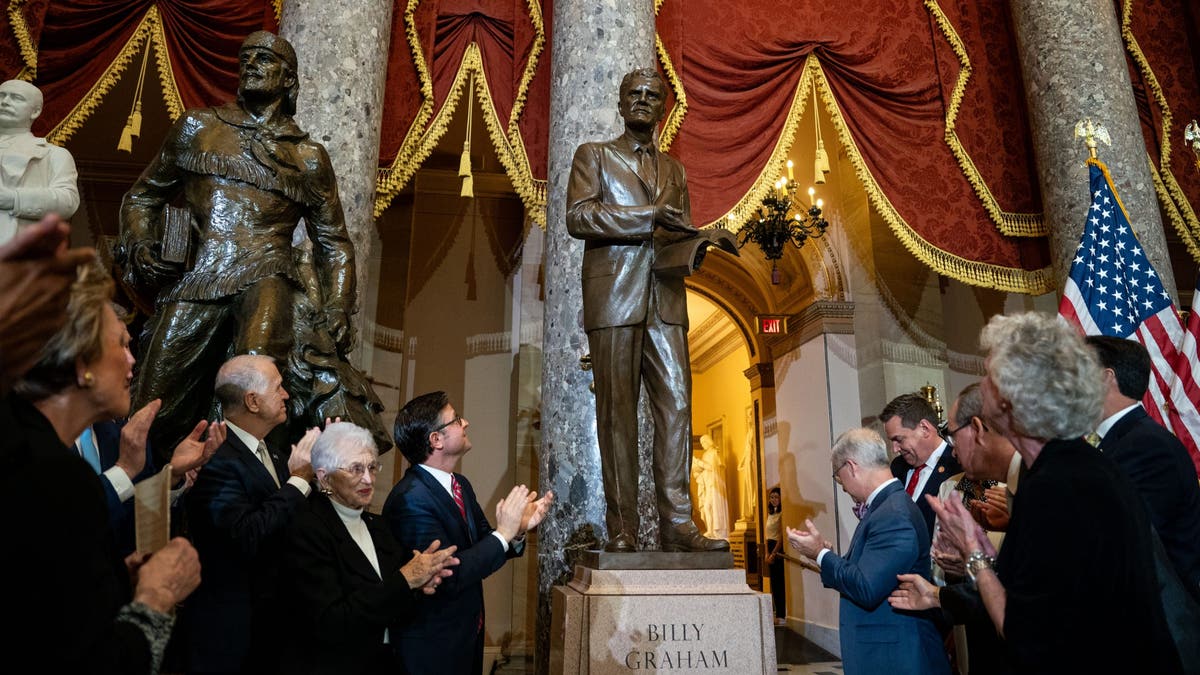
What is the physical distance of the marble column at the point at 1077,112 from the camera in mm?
5699

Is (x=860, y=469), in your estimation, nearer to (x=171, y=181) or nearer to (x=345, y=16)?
(x=171, y=181)

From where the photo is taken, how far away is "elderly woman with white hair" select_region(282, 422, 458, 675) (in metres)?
2.18

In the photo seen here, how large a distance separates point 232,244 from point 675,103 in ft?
11.4

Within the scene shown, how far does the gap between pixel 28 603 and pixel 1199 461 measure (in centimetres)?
525

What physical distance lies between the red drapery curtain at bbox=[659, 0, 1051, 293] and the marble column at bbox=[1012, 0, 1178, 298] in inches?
13.9

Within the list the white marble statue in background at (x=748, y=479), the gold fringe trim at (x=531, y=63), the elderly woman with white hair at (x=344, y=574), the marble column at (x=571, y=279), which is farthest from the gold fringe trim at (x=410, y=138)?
the white marble statue in background at (x=748, y=479)

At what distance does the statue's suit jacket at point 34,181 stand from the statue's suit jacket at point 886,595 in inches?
129

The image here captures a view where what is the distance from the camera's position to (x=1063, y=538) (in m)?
1.61

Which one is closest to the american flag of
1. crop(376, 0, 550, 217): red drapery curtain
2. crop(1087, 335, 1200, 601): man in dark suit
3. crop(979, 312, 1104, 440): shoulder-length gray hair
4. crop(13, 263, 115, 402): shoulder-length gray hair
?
crop(1087, 335, 1200, 601): man in dark suit

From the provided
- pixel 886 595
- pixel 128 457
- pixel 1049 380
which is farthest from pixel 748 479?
pixel 128 457

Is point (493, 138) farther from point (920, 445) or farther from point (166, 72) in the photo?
point (920, 445)

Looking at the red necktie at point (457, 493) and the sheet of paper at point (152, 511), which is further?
the red necktie at point (457, 493)

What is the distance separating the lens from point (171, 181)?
3439mm

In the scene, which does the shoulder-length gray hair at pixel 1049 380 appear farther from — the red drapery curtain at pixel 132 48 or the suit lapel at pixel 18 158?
the red drapery curtain at pixel 132 48
